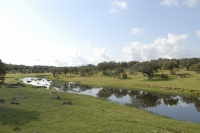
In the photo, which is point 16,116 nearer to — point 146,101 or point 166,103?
point 146,101

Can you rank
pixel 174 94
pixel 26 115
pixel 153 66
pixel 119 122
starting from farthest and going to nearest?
pixel 153 66
pixel 174 94
pixel 26 115
pixel 119 122

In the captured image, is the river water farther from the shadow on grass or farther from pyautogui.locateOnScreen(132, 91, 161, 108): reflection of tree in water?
the shadow on grass

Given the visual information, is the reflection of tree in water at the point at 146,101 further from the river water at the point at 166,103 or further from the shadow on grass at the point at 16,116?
the shadow on grass at the point at 16,116

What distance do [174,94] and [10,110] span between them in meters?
63.0

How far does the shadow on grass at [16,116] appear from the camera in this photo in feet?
85.5

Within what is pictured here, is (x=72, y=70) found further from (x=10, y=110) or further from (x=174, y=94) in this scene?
(x=10, y=110)

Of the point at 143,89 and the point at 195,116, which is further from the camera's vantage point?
the point at 143,89

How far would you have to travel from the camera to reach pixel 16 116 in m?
28.7

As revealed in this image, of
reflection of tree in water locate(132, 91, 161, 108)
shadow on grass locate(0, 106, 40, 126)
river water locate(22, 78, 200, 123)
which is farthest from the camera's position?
Answer: reflection of tree in water locate(132, 91, 161, 108)

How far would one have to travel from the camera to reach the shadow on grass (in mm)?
26066

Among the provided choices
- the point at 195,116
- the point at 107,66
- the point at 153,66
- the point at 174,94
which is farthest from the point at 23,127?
the point at 107,66

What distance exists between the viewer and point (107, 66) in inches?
7461

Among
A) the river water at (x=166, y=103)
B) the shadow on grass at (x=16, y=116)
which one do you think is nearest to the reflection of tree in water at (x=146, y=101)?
the river water at (x=166, y=103)

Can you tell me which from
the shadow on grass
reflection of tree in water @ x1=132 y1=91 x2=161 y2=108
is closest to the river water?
reflection of tree in water @ x1=132 y1=91 x2=161 y2=108
